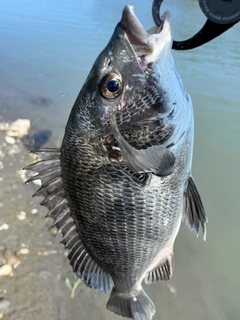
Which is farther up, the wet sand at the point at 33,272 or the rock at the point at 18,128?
the wet sand at the point at 33,272

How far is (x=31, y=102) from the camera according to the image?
5102 millimetres

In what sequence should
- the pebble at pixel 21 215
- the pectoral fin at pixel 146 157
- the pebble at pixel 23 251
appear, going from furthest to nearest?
the pebble at pixel 21 215 → the pebble at pixel 23 251 → the pectoral fin at pixel 146 157

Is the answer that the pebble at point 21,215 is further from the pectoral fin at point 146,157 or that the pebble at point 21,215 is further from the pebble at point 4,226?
the pectoral fin at point 146,157

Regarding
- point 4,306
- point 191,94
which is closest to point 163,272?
point 4,306

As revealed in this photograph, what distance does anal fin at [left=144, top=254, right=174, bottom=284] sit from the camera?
1692 millimetres

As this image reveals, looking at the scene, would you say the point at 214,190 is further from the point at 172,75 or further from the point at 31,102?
the point at 31,102

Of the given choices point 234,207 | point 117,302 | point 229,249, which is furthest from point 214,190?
point 117,302

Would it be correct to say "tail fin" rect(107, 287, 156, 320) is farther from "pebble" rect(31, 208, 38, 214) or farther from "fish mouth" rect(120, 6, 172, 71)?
"pebble" rect(31, 208, 38, 214)

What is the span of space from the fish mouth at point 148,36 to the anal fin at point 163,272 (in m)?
0.97

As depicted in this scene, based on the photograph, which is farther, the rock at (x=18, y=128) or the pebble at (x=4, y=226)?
the rock at (x=18, y=128)

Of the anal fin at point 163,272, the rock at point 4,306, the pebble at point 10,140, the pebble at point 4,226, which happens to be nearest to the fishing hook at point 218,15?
the anal fin at point 163,272

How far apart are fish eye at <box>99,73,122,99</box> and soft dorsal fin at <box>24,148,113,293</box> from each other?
359 mm

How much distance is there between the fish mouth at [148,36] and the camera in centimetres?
115

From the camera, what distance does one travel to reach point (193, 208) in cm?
154
